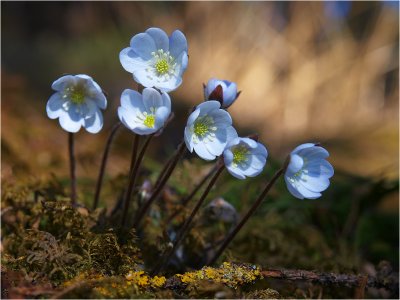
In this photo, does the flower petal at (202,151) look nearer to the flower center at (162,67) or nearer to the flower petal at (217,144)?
the flower petal at (217,144)

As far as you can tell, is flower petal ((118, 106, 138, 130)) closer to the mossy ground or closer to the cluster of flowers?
the cluster of flowers

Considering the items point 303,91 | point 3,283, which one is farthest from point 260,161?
point 303,91

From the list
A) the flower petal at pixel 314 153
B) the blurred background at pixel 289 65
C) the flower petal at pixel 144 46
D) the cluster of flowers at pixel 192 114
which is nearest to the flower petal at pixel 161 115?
the cluster of flowers at pixel 192 114

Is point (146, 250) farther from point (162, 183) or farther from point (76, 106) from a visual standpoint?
point (76, 106)

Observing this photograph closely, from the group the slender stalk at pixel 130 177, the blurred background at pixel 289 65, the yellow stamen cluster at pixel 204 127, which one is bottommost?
the slender stalk at pixel 130 177

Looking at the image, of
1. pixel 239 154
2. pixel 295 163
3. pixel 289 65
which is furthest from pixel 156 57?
pixel 289 65
